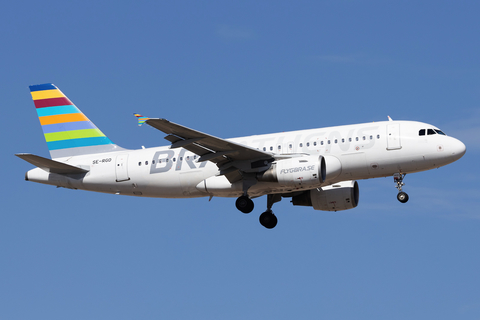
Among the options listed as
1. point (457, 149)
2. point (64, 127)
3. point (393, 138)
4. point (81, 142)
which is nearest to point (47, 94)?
point (64, 127)

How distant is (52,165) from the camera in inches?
1366

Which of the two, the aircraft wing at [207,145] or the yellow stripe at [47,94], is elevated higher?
the yellow stripe at [47,94]

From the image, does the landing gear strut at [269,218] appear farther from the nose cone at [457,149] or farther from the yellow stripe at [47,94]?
the yellow stripe at [47,94]

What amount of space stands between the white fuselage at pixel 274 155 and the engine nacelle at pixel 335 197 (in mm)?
3330

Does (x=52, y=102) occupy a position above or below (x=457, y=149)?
above

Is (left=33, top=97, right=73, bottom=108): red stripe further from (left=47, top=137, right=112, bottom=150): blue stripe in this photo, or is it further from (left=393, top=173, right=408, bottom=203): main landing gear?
(left=393, top=173, right=408, bottom=203): main landing gear

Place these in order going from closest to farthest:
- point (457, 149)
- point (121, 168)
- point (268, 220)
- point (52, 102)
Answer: point (457, 149) < point (121, 168) < point (268, 220) < point (52, 102)

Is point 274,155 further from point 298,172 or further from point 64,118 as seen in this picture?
point 64,118

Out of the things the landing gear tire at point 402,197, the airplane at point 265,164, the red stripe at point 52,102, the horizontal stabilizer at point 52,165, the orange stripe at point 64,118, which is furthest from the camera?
the red stripe at point 52,102

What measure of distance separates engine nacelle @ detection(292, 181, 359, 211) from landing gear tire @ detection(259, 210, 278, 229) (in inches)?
87.4

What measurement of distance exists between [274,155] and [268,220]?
4642mm

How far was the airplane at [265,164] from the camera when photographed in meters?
31.5

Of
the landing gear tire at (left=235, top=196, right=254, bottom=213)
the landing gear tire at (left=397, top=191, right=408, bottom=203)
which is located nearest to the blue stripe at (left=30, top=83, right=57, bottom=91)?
the landing gear tire at (left=235, top=196, right=254, bottom=213)

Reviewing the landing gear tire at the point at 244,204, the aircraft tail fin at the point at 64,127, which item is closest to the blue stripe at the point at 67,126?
the aircraft tail fin at the point at 64,127
